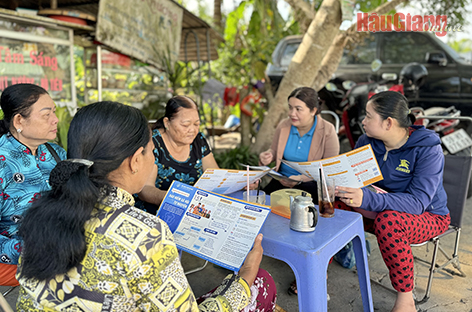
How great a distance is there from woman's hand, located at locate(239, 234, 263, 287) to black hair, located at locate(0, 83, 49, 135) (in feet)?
4.50

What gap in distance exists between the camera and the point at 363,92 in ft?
17.5

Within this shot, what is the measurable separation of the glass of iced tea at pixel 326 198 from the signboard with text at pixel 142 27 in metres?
3.67

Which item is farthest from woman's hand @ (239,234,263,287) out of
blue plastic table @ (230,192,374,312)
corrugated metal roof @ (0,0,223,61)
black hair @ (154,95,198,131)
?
corrugated metal roof @ (0,0,223,61)

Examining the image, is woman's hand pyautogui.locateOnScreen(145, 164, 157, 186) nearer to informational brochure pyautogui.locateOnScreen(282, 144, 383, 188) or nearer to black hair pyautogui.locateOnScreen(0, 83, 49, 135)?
black hair pyautogui.locateOnScreen(0, 83, 49, 135)

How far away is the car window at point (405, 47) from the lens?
5.05 meters

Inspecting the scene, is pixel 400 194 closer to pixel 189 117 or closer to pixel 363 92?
pixel 189 117

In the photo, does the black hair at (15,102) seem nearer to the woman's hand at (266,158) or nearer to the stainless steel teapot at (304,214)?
the stainless steel teapot at (304,214)

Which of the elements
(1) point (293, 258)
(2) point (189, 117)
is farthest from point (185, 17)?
(1) point (293, 258)

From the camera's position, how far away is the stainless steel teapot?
153 cm

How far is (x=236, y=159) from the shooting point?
15.9 ft

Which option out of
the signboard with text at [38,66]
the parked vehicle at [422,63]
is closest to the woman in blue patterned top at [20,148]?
the signboard with text at [38,66]

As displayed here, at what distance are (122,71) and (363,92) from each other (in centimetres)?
357

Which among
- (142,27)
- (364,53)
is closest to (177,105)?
(142,27)

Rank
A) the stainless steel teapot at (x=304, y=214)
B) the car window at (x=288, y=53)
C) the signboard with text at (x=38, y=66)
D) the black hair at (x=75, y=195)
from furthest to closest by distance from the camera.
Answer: the car window at (x=288, y=53), the signboard with text at (x=38, y=66), the stainless steel teapot at (x=304, y=214), the black hair at (x=75, y=195)
